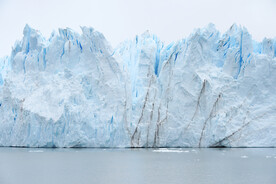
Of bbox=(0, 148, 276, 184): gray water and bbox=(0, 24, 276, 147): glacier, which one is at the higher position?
bbox=(0, 24, 276, 147): glacier

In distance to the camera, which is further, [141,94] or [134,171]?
[141,94]

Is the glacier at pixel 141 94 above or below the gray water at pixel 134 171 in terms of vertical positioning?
above

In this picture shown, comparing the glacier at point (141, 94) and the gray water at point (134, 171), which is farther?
the glacier at point (141, 94)

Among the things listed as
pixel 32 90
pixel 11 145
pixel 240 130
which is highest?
pixel 32 90

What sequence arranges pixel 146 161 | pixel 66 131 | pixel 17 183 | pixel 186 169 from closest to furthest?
1. pixel 17 183
2. pixel 186 169
3. pixel 146 161
4. pixel 66 131

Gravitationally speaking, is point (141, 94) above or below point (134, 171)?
above

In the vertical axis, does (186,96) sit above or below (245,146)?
above

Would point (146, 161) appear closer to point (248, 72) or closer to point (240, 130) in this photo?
point (240, 130)

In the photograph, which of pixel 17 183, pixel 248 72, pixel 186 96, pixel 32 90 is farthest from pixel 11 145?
pixel 248 72
